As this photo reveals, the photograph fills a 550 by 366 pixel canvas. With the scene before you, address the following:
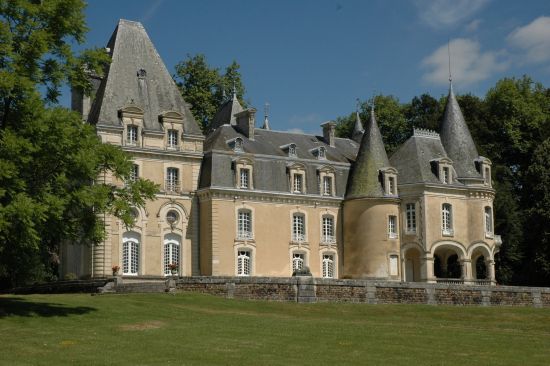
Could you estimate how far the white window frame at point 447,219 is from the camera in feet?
154

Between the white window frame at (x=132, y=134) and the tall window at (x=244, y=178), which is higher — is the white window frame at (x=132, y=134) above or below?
above

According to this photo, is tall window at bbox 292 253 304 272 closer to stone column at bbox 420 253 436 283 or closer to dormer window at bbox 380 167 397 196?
dormer window at bbox 380 167 397 196

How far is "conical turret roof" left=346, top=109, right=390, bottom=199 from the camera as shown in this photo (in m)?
46.6

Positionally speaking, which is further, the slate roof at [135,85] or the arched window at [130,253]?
the slate roof at [135,85]

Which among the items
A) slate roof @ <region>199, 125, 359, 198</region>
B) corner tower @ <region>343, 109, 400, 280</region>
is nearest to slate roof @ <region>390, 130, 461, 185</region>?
corner tower @ <region>343, 109, 400, 280</region>

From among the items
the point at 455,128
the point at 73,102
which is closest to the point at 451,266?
the point at 455,128

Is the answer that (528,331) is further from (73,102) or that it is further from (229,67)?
(229,67)

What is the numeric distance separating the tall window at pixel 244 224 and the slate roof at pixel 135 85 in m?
4.83

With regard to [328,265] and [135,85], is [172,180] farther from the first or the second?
[328,265]

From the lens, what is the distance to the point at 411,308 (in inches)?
1363

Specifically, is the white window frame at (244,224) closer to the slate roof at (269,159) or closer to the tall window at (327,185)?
the slate roof at (269,159)

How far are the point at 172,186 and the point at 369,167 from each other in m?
11.0

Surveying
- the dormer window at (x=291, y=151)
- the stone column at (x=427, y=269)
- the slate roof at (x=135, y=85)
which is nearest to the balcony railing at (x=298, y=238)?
the dormer window at (x=291, y=151)

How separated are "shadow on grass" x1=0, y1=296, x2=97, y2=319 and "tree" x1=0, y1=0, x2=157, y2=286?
1.54 metres
